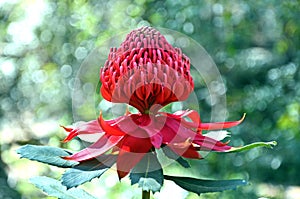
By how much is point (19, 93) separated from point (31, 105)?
0.07 metres

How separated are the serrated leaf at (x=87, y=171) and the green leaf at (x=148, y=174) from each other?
0.11ft

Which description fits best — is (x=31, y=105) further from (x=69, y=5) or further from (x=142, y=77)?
(x=142, y=77)

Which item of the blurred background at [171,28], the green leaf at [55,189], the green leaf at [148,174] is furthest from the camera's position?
the blurred background at [171,28]

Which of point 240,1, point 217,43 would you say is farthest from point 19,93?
point 240,1

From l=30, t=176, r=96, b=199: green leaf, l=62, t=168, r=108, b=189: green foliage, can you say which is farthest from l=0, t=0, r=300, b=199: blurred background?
l=62, t=168, r=108, b=189: green foliage

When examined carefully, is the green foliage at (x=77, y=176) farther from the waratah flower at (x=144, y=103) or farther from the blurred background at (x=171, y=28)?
the blurred background at (x=171, y=28)

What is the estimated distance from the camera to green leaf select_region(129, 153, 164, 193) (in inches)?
24.3

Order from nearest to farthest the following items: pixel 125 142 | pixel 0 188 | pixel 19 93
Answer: pixel 125 142
pixel 0 188
pixel 19 93

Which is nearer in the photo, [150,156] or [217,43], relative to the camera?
[150,156]

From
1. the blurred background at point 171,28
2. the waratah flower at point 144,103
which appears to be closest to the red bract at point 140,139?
the waratah flower at point 144,103

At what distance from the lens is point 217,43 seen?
252 centimetres

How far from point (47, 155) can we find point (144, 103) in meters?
0.14

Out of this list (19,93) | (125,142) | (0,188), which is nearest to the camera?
(125,142)

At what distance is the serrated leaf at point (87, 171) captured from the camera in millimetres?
624
